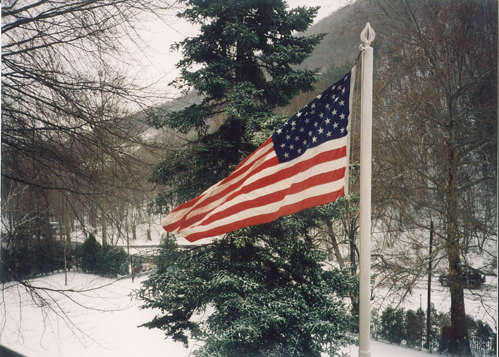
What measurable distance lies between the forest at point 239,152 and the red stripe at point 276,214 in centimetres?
147

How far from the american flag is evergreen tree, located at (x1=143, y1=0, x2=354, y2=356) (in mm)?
1437

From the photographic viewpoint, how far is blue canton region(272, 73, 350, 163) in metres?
1.74

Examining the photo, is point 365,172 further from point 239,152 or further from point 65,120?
point 65,120

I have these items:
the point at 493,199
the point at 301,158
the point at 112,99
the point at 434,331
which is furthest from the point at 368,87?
the point at 434,331

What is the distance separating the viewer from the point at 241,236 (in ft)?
11.3

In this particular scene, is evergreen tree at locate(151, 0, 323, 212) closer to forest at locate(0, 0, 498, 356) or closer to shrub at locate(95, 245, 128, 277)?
forest at locate(0, 0, 498, 356)

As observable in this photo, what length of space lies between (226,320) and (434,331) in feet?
11.5

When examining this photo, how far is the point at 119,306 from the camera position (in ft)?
11.6

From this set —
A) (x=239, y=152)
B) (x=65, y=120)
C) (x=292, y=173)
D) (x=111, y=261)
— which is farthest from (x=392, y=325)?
(x=65, y=120)

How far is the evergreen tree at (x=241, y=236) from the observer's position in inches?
133

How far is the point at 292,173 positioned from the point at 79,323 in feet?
A: 11.0

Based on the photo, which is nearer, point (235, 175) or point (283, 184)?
point (283, 184)

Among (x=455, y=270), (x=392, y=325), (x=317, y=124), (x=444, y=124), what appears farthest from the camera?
(x=392, y=325)

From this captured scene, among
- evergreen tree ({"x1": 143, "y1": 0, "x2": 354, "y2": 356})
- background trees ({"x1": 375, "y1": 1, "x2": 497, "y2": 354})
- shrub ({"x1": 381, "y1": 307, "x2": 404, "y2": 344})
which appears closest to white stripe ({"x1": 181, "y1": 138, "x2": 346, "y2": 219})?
evergreen tree ({"x1": 143, "y1": 0, "x2": 354, "y2": 356})
